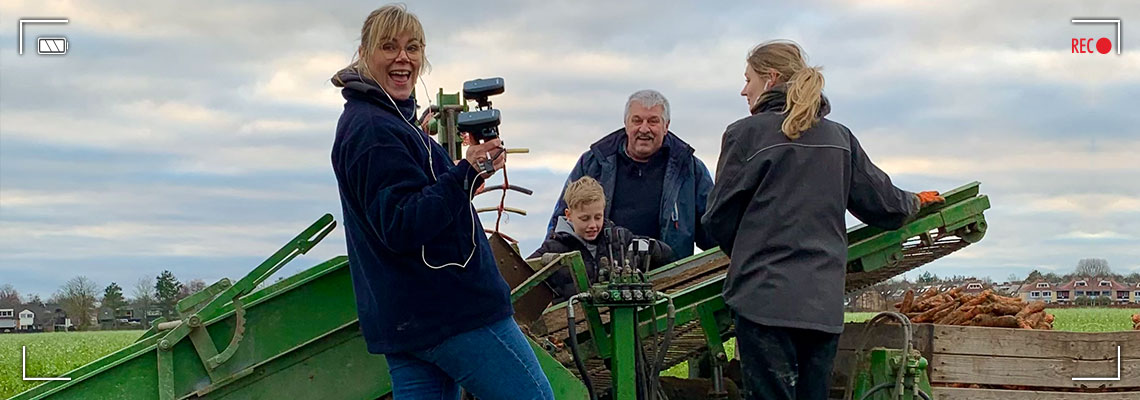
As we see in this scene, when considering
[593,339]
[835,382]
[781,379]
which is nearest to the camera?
[781,379]

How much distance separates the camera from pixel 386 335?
127 inches

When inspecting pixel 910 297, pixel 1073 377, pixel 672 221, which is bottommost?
pixel 1073 377

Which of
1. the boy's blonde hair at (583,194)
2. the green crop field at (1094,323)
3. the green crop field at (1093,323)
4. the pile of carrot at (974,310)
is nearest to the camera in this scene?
the pile of carrot at (974,310)

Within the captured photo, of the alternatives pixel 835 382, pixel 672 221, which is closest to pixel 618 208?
pixel 672 221

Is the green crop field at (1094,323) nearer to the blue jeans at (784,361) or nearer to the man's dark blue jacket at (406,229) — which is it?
the blue jeans at (784,361)

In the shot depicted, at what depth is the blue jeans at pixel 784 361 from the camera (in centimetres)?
425

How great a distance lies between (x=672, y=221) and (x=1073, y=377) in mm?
2122

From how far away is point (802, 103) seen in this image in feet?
14.0

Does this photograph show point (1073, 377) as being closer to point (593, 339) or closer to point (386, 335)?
point (593, 339)

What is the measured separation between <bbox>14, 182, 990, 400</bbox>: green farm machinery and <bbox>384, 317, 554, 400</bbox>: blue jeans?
102 centimetres

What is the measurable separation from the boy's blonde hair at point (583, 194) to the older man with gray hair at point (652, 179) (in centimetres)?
37

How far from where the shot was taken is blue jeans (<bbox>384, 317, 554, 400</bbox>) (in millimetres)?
3213

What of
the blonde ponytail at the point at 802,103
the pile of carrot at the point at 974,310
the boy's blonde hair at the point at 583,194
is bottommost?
the pile of carrot at the point at 974,310

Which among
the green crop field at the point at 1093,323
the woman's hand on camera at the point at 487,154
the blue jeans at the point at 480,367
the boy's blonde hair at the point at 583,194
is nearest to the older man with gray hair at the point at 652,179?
the boy's blonde hair at the point at 583,194
